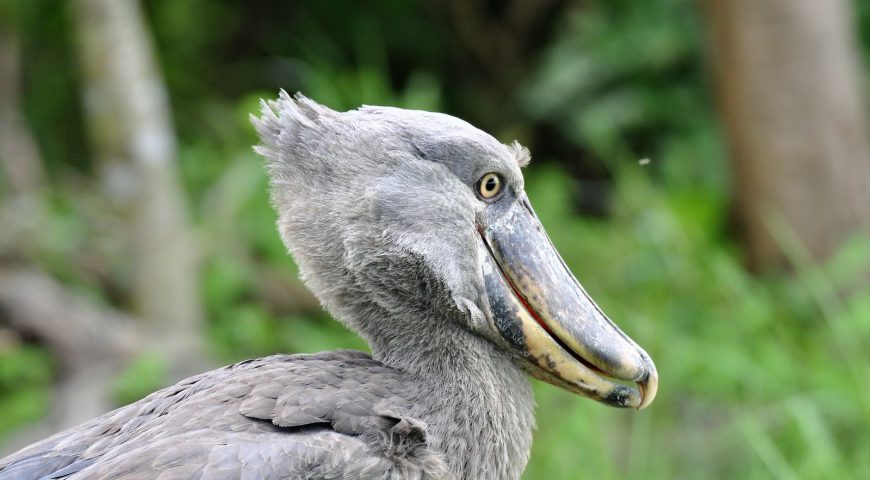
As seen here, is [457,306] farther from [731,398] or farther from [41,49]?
[41,49]

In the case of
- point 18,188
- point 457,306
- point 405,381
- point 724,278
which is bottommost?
point 405,381

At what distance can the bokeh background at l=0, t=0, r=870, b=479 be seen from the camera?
3.98 m

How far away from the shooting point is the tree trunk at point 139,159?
4223 mm

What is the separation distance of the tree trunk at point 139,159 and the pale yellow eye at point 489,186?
8.21 ft

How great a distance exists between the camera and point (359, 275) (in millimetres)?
2002

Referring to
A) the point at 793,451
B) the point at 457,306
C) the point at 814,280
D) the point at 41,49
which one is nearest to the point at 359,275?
the point at 457,306

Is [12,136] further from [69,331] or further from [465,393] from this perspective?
[465,393]

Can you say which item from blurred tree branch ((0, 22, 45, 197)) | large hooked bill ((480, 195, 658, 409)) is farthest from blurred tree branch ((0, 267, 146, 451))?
large hooked bill ((480, 195, 658, 409))

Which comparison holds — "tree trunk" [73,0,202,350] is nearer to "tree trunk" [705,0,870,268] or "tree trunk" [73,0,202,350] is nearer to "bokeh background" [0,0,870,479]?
"bokeh background" [0,0,870,479]

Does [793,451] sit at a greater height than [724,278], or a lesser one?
lesser

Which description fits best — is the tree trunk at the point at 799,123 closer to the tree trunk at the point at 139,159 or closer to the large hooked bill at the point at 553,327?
the tree trunk at the point at 139,159

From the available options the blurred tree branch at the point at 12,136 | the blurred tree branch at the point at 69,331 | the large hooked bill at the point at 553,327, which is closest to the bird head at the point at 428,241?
the large hooked bill at the point at 553,327

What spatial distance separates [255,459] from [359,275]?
1.37ft

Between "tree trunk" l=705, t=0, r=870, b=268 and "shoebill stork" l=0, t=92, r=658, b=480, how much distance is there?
3.22 metres
